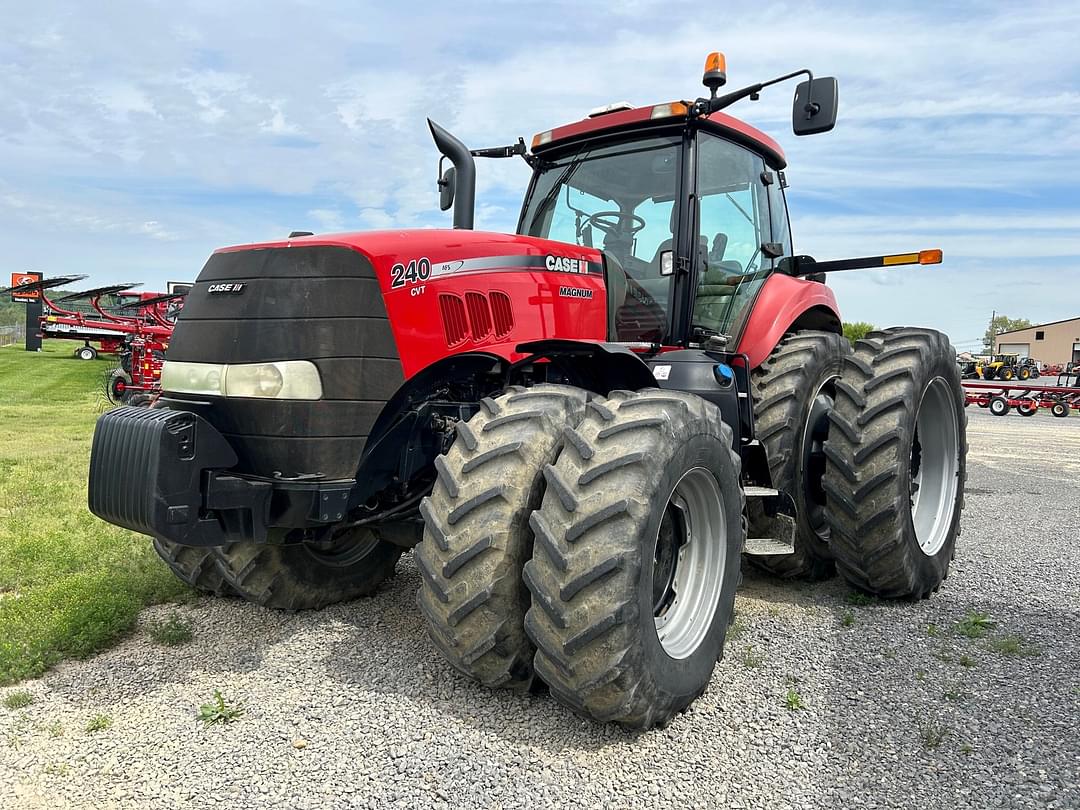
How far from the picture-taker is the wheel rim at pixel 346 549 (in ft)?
14.1

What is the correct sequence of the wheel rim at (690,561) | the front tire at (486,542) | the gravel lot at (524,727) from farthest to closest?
1. the wheel rim at (690,561)
2. the front tire at (486,542)
3. the gravel lot at (524,727)

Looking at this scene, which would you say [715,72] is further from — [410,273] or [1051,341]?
[1051,341]

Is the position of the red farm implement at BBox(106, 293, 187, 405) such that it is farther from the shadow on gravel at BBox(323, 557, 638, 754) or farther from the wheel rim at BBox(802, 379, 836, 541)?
the wheel rim at BBox(802, 379, 836, 541)

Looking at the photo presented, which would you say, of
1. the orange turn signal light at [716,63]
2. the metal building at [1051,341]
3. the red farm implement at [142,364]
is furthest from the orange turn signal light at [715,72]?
the metal building at [1051,341]

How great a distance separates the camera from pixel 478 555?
2.91m

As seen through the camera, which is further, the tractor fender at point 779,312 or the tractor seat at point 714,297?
the tractor fender at point 779,312

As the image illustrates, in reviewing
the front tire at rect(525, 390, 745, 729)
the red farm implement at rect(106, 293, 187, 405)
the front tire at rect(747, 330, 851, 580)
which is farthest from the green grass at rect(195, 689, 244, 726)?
the red farm implement at rect(106, 293, 187, 405)

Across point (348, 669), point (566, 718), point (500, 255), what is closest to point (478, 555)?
point (566, 718)

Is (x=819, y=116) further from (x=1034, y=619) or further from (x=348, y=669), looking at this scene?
(x=348, y=669)

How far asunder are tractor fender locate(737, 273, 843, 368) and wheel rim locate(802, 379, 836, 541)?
1.41ft

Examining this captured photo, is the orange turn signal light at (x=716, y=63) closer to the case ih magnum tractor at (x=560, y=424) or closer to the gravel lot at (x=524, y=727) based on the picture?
the case ih magnum tractor at (x=560, y=424)

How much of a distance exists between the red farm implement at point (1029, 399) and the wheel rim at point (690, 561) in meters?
22.2

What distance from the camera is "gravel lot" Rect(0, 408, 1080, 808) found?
106 inches

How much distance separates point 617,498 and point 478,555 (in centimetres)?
53
